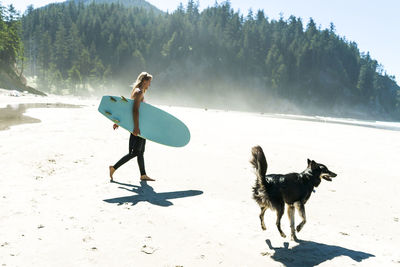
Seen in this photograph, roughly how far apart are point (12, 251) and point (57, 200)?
6.23 feet

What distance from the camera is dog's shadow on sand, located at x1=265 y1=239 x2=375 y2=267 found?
3.80 metres

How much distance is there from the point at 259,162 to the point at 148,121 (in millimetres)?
4383

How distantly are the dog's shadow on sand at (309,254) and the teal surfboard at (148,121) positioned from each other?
13.7ft

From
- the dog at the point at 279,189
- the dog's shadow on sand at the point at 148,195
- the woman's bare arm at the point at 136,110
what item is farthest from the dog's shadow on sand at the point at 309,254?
the woman's bare arm at the point at 136,110

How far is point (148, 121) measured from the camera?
785 centimetres

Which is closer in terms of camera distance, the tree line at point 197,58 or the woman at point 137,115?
the woman at point 137,115

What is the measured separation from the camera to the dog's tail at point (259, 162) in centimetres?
418

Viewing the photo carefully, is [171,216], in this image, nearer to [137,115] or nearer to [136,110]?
[137,115]

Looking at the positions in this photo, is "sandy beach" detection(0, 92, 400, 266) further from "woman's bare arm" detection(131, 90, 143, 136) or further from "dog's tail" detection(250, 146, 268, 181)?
"woman's bare arm" detection(131, 90, 143, 136)

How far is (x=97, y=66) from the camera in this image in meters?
99.2

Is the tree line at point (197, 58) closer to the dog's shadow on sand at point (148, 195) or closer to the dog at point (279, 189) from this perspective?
the dog's shadow on sand at point (148, 195)

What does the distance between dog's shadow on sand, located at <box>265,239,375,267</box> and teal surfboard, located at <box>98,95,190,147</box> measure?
4162mm

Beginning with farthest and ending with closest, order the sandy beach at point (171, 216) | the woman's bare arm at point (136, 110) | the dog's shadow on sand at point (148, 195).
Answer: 1. the woman's bare arm at point (136, 110)
2. the dog's shadow on sand at point (148, 195)
3. the sandy beach at point (171, 216)

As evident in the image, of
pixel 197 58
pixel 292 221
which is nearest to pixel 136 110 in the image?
pixel 292 221
